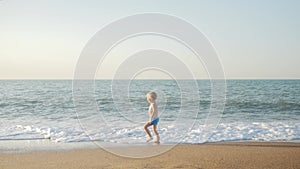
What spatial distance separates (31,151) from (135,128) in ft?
14.8

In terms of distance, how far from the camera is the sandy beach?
5984 millimetres

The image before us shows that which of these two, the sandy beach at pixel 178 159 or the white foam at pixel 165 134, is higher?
the white foam at pixel 165 134

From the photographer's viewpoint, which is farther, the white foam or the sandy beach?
the white foam

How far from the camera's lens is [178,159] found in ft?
21.2

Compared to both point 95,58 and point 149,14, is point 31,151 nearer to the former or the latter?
point 95,58

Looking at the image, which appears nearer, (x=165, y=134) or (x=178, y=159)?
(x=178, y=159)

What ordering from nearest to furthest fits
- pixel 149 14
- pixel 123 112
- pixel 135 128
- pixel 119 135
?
1. pixel 149 14
2. pixel 119 135
3. pixel 135 128
4. pixel 123 112

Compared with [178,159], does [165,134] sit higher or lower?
higher

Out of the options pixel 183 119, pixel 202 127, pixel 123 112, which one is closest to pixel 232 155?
pixel 202 127

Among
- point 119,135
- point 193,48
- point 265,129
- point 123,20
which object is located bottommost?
point 119,135

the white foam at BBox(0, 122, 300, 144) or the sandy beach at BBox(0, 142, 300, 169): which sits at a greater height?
the white foam at BBox(0, 122, 300, 144)

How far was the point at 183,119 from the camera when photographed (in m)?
13.6

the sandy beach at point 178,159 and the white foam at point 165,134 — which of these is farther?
the white foam at point 165,134

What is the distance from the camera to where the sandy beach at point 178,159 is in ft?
19.6
